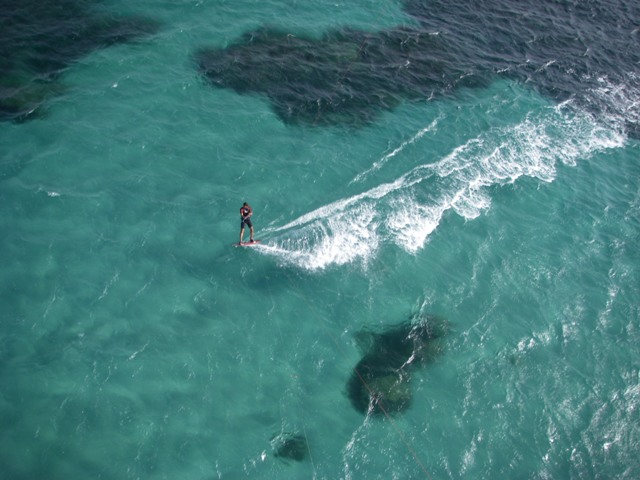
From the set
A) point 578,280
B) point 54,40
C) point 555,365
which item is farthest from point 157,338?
point 54,40

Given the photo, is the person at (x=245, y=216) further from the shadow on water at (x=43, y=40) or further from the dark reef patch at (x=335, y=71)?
the shadow on water at (x=43, y=40)

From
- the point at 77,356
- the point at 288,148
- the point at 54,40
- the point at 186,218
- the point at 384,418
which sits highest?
the point at 54,40

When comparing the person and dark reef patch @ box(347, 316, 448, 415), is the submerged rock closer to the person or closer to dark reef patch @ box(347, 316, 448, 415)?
dark reef patch @ box(347, 316, 448, 415)

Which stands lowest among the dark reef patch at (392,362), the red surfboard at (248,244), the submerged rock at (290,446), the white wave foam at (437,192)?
the submerged rock at (290,446)

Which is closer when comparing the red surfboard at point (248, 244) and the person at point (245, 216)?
the person at point (245, 216)

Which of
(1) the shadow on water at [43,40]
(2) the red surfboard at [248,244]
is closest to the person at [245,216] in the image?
(2) the red surfboard at [248,244]

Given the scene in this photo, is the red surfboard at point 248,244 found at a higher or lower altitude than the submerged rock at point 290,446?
higher

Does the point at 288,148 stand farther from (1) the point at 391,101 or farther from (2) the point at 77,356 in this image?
(2) the point at 77,356
